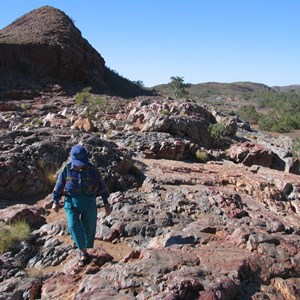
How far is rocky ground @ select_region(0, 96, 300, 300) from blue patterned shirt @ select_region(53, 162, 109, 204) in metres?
0.65

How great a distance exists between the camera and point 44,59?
30297 millimetres

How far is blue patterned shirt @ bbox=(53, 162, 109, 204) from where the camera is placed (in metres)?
4.27

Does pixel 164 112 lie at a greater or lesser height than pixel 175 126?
greater

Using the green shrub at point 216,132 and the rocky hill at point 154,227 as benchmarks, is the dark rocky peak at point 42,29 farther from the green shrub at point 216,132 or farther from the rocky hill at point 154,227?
the rocky hill at point 154,227

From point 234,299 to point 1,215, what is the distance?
3371mm

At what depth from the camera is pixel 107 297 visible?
3.31m

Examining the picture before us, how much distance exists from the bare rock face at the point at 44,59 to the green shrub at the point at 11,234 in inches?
802

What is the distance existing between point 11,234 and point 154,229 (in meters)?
1.77

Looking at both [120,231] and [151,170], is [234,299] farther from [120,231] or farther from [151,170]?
[151,170]

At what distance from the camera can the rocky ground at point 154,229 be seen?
365 cm

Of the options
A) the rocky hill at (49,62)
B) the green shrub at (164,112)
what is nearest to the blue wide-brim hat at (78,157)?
the green shrub at (164,112)

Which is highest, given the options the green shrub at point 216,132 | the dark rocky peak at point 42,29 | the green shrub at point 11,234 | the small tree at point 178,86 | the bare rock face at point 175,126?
the dark rocky peak at point 42,29

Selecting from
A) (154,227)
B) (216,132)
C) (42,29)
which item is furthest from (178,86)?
(154,227)

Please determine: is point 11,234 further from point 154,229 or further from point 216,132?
point 216,132
